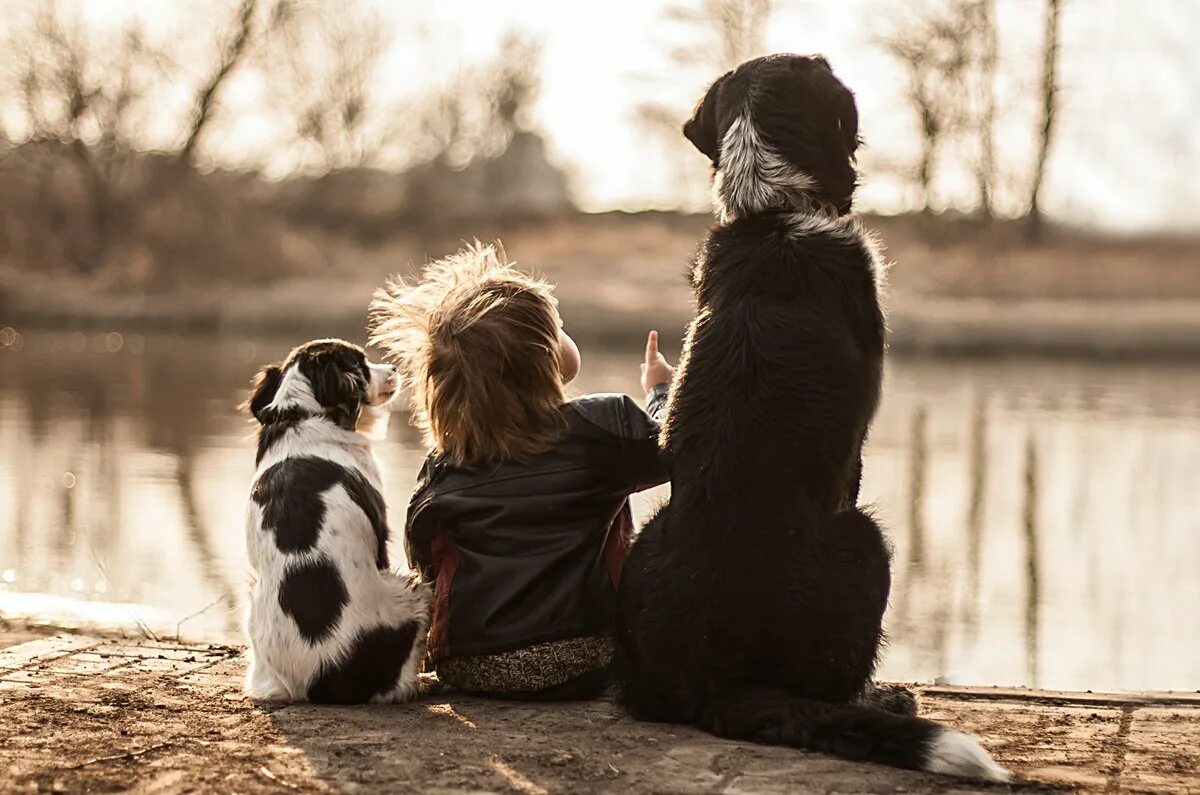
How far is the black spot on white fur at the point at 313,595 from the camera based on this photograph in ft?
13.1

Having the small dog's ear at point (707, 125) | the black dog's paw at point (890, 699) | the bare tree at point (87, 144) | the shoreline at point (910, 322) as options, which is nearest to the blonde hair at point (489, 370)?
the small dog's ear at point (707, 125)

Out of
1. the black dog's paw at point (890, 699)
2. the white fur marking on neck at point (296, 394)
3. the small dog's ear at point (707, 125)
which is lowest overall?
the black dog's paw at point (890, 699)

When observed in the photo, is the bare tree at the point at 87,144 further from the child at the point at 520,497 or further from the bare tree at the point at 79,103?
the child at the point at 520,497

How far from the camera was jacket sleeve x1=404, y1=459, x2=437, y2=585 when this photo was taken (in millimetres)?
4184

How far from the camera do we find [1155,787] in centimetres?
345

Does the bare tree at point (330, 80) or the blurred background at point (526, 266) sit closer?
the blurred background at point (526, 266)

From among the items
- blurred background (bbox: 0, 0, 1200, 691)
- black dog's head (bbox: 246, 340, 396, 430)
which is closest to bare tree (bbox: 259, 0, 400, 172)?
blurred background (bbox: 0, 0, 1200, 691)

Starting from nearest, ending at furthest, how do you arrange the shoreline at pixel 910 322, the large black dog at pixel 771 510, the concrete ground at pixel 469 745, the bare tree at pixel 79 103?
the concrete ground at pixel 469 745, the large black dog at pixel 771 510, the shoreline at pixel 910 322, the bare tree at pixel 79 103

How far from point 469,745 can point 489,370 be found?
1048mm

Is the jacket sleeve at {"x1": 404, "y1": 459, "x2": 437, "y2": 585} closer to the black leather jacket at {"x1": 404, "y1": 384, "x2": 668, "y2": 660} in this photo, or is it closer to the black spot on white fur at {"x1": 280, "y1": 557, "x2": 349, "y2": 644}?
the black leather jacket at {"x1": 404, "y1": 384, "x2": 668, "y2": 660}

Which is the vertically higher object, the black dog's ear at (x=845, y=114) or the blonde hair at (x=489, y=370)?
the black dog's ear at (x=845, y=114)

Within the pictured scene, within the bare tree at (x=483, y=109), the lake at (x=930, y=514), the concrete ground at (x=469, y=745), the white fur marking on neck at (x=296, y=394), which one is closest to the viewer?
the concrete ground at (x=469, y=745)

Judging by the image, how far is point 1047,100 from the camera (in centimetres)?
2814

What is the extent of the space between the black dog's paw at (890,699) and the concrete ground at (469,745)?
155 mm
